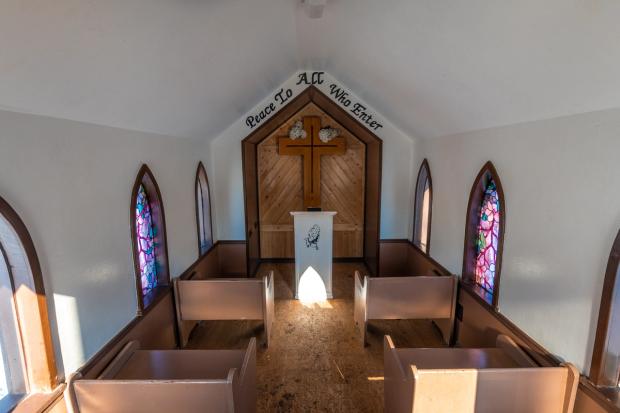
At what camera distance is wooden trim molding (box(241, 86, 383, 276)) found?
4910 mm

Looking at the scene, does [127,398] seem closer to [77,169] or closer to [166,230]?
[77,169]

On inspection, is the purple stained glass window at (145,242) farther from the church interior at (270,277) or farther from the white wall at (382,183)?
the white wall at (382,183)

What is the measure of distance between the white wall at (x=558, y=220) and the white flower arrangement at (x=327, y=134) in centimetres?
297

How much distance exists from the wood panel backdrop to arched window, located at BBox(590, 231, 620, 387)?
14.4 ft

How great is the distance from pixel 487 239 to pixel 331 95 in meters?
2.92

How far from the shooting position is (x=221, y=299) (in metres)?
3.29

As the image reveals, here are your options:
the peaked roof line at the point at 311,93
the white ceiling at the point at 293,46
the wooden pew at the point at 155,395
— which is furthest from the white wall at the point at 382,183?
the wooden pew at the point at 155,395

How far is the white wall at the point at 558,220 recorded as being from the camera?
1.67 metres

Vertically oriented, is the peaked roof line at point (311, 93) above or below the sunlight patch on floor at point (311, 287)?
above

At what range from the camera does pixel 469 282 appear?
325 centimetres

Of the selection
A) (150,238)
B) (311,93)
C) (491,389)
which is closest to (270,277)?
(150,238)

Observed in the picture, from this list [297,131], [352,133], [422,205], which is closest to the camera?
[422,205]

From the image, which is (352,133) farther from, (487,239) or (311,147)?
(487,239)

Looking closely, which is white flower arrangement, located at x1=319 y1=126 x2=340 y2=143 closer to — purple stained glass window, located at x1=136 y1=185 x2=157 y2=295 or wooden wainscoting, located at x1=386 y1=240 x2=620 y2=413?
wooden wainscoting, located at x1=386 y1=240 x2=620 y2=413
